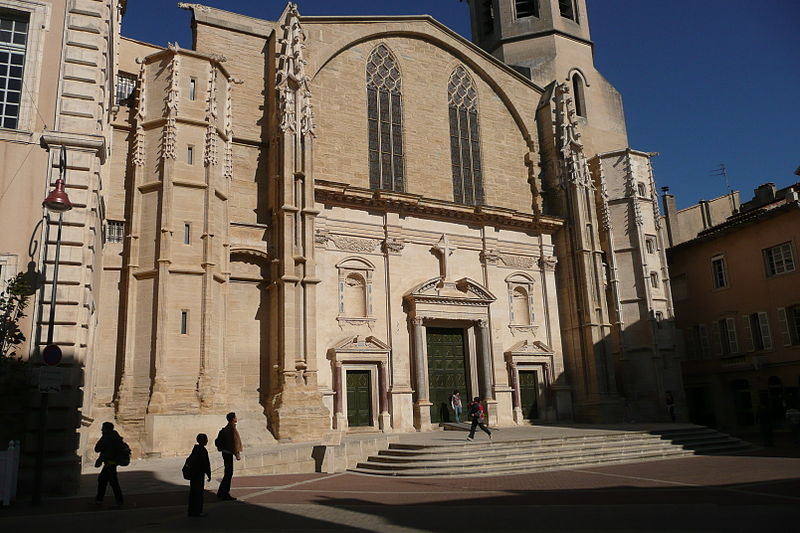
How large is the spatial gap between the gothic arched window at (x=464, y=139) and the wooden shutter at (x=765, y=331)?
560 inches

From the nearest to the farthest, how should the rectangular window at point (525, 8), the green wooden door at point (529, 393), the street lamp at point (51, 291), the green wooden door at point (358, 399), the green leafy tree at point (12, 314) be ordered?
the street lamp at point (51, 291), the green leafy tree at point (12, 314), the green wooden door at point (358, 399), the green wooden door at point (529, 393), the rectangular window at point (525, 8)

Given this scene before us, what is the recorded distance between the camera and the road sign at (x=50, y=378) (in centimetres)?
1141

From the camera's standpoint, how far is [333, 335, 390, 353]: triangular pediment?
75.6ft

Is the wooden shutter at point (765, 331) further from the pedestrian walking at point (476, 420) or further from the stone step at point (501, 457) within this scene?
the pedestrian walking at point (476, 420)

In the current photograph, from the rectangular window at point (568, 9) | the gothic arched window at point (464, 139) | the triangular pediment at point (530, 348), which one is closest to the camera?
A: the triangular pediment at point (530, 348)

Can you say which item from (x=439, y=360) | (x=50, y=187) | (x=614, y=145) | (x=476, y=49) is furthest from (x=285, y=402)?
(x=614, y=145)

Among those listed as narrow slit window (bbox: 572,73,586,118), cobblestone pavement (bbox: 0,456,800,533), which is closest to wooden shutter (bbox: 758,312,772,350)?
narrow slit window (bbox: 572,73,586,118)

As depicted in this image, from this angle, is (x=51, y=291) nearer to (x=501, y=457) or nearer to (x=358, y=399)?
(x=501, y=457)

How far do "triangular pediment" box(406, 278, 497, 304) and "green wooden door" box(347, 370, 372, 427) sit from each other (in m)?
3.63

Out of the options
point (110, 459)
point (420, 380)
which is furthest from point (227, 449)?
point (420, 380)

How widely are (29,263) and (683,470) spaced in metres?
15.0

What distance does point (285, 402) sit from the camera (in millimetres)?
19969

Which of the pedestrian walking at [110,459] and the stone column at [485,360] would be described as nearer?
the pedestrian walking at [110,459]

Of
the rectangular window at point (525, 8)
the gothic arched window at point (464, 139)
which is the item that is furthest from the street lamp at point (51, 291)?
the rectangular window at point (525, 8)
